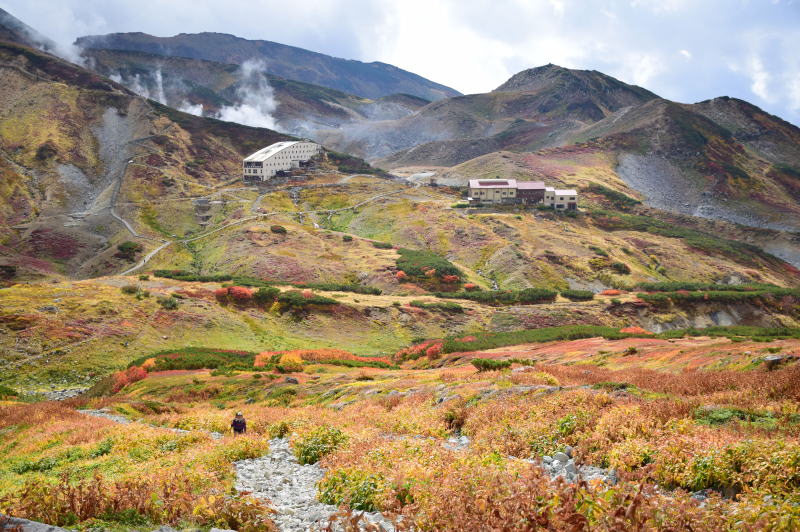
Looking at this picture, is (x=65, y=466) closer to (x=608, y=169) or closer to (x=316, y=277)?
(x=316, y=277)

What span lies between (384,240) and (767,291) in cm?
7020

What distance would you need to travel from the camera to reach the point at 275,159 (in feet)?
495

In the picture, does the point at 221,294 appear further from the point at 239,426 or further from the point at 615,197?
the point at 615,197

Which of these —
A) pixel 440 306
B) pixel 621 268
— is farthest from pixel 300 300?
pixel 621 268

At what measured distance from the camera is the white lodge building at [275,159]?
146 metres

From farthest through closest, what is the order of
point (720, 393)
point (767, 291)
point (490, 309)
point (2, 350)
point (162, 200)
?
point (162, 200)
point (767, 291)
point (490, 309)
point (2, 350)
point (720, 393)

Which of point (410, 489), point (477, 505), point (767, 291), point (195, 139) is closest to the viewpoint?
point (477, 505)

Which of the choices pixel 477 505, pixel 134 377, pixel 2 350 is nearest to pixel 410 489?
pixel 477 505

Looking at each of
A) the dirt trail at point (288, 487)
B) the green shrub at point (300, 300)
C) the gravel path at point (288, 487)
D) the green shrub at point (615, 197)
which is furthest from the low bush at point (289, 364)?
the green shrub at point (615, 197)

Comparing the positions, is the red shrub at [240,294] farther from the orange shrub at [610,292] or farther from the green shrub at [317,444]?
the orange shrub at [610,292]

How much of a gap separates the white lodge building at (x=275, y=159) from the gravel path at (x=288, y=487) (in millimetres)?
140500

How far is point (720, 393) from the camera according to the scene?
1379 centimetres

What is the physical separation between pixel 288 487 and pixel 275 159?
14887 cm

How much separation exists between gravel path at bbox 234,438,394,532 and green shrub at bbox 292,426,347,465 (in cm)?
30
